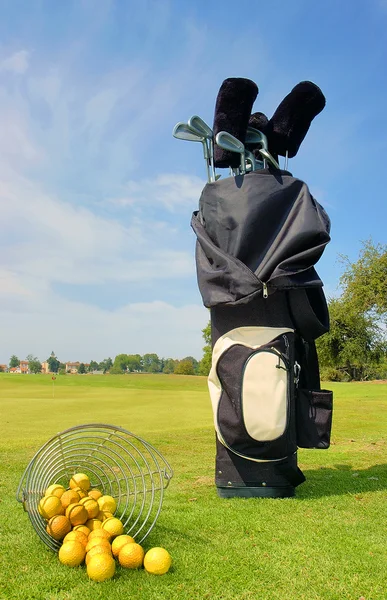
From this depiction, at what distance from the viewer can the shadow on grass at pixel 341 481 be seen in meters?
5.20

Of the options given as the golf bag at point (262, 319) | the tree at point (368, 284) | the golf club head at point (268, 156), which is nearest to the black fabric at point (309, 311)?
the golf bag at point (262, 319)

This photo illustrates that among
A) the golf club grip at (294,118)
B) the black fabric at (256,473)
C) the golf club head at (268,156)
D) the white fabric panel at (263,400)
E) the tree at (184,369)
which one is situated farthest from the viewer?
the tree at (184,369)

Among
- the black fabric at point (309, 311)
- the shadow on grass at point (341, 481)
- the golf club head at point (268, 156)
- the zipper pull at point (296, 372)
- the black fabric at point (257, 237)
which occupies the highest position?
the golf club head at point (268, 156)

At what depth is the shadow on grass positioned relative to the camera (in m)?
5.20

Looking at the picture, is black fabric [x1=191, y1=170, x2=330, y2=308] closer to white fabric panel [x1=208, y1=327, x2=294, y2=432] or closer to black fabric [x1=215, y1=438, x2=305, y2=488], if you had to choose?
white fabric panel [x1=208, y1=327, x2=294, y2=432]

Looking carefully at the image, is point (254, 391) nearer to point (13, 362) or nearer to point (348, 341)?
point (348, 341)

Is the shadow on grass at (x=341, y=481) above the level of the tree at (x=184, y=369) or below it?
below

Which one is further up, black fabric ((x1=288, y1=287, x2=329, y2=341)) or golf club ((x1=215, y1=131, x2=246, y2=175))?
golf club ((x1=215, y1=131, x2=246, y2=175))

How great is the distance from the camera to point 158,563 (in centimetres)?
312

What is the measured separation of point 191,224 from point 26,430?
745 centimetres

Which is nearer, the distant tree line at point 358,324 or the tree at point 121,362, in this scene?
the distant tree line at point 358,324

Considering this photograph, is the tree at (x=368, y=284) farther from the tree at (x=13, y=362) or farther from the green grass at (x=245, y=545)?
the tree at (x=13, y=362)

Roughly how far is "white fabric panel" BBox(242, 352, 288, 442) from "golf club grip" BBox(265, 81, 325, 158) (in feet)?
7.96

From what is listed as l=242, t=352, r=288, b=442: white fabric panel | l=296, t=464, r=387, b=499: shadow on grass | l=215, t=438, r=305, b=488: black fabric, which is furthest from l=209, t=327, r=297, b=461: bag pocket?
l=296, t=464, r=387, b=499: shadow on grass
